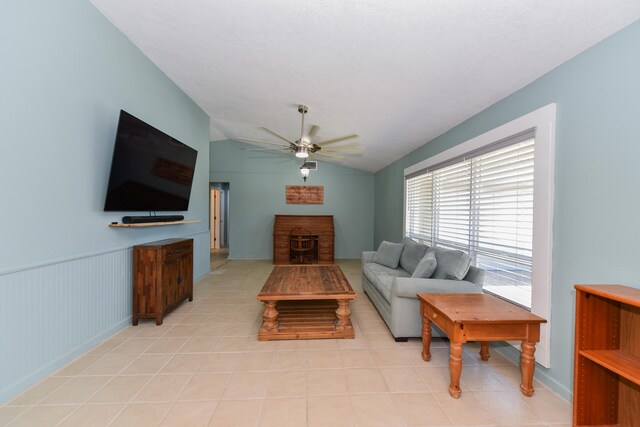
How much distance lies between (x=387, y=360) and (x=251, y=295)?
243 centimetres

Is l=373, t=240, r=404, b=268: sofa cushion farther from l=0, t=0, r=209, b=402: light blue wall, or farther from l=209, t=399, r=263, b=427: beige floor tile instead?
l=0, t=0, r=209, b=402: light blue wall

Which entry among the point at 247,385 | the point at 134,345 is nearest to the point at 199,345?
the point at 134,345

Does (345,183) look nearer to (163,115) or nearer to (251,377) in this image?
(163,115)

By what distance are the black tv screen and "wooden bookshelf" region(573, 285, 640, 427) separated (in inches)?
145

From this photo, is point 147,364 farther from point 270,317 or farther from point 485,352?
point 485,352

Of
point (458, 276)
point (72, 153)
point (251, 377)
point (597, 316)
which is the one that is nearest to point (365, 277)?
point (458, 276)

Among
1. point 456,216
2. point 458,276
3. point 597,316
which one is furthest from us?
point 456,216

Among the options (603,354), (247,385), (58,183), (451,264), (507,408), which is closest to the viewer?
(603,354)

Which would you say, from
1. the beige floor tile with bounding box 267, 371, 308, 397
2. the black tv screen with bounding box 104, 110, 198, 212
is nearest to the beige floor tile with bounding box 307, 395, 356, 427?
the beige floor tile with bounding box 267, 371, 308, 397

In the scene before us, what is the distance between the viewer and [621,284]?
5.03 feet

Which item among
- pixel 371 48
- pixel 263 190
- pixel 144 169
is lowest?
pixel 144 169

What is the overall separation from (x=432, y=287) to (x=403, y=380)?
2.91 feet

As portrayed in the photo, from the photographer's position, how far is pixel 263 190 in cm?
706

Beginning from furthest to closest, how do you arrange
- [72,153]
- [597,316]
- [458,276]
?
[458,276]
[72,153]
[597,316]
